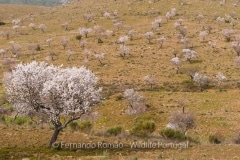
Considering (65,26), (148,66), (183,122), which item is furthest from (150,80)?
(65,26)

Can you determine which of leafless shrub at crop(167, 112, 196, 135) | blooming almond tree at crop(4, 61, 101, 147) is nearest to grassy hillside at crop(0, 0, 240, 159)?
leafless shrub at crop(167, 112, 196, 135)

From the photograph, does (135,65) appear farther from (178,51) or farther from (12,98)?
(12,98)

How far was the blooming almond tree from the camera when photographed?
31.4 meters

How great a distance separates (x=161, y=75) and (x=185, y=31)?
3258 cm

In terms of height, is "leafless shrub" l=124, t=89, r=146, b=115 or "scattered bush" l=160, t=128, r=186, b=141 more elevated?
"scattered bush" l=160, t=128, r=186, b=141

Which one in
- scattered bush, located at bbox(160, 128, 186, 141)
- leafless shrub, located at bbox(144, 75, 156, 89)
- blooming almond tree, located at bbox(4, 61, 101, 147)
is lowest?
leafless shrub, located at bbox(144, 75, 156, 89)

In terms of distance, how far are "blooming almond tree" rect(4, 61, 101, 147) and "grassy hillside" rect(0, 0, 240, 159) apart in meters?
3.41

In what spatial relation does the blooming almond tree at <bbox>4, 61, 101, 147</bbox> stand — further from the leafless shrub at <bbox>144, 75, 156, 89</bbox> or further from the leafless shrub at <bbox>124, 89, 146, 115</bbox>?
the leafless shrub at <bbox>144, 75, 156, 89</bbox>

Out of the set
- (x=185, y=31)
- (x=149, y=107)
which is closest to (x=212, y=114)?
(x=149, y=107)

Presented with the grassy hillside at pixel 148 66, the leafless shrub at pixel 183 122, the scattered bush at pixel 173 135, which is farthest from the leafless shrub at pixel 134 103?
the scattered bush at pixel 173 135

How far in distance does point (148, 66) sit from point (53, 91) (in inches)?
2370

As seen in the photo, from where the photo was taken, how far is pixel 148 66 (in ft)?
296

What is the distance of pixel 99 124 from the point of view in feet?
196

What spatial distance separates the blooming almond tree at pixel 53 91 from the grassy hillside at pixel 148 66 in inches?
134
